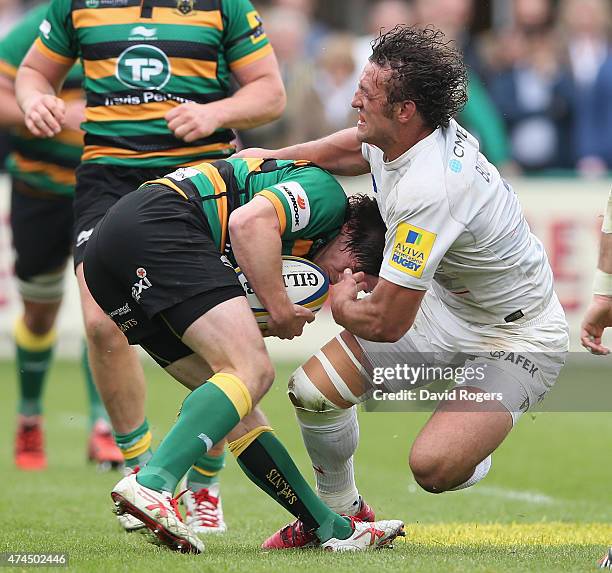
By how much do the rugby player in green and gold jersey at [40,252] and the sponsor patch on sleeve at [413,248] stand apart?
3.42 metres

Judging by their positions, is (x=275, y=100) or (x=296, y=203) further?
(x=275, y=100)

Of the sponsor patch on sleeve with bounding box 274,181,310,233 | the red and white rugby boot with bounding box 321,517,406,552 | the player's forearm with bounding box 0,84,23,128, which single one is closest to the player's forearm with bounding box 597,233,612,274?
the sponsor patch on sleeve with bounding box 274,181,310,233

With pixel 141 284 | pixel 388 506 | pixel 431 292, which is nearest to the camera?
pixel 141 284

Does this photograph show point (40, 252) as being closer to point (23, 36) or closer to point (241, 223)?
point (23, 36)

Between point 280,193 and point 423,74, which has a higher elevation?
point 423,74

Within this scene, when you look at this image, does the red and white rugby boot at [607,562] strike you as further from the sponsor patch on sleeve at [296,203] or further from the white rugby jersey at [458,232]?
the sponsor patch on sleeve at [296,203]

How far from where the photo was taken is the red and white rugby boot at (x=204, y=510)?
6.02m

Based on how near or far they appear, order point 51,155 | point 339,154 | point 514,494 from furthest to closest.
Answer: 1. point 51,155
2. point 514,494
3. point 339,154

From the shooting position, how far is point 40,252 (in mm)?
8266

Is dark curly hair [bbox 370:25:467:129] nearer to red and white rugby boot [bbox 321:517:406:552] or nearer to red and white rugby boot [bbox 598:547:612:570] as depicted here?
red and white rugby boot [bbox 321:517:406:552]

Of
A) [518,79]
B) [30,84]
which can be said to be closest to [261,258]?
[30,84]

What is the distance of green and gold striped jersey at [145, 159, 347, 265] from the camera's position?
16.7 feet

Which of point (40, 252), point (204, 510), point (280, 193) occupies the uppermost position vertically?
point (280, 193)

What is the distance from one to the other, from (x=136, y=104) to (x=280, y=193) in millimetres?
1394
